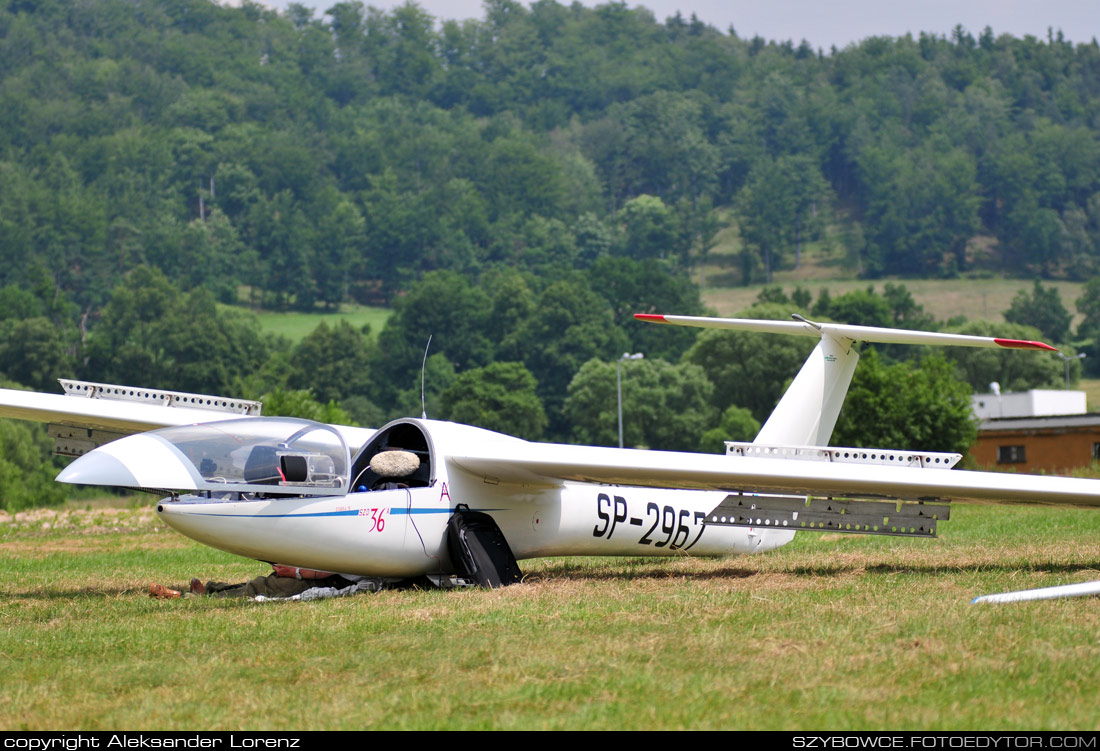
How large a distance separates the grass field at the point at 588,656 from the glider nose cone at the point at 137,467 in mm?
1221

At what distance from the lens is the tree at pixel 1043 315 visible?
155m

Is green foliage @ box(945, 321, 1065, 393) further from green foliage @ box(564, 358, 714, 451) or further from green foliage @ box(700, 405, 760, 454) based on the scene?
green foliage @ box(564, 358, 714, 451)

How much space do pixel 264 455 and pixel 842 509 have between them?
6683mm

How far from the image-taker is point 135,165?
7835 inches

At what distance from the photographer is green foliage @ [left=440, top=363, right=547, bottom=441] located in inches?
4373

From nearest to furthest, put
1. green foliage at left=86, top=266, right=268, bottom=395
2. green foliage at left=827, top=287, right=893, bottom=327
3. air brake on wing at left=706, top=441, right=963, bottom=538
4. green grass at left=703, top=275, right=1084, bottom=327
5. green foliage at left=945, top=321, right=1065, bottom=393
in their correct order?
air brake on wing at left=706, top=441, right=963, bottom=538, green foliage at left=945, top=321, right=1065, bottom=393, green foliage at left=86, top=266, right=268, bottom=395, green foliage at left=827, top=287, right=893, bottom=327, green grass at left=703, top=275, right=1084, bottom=327

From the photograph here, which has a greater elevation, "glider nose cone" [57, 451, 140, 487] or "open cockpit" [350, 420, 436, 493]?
"glider nose cone" [57, 451, 140, 487]

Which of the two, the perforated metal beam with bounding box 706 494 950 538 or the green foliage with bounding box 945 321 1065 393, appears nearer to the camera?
the perforated metal beam with bounding box 706 494 950 538

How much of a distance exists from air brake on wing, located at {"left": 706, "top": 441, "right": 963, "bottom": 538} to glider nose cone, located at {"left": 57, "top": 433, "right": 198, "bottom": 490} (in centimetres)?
616

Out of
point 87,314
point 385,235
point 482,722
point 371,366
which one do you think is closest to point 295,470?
point 482,722

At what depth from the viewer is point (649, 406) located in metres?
110

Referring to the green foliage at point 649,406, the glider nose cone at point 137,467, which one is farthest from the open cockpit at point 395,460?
the green foliage at point 649,406

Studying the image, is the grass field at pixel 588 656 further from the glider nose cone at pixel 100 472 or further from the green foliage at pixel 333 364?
the green foliage at pixel 333 364

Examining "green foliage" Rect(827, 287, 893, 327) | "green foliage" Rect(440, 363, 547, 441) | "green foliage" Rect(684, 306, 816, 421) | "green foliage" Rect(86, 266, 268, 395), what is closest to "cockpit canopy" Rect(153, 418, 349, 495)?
"green foliage" Rect(440, 363, 547, 441)
